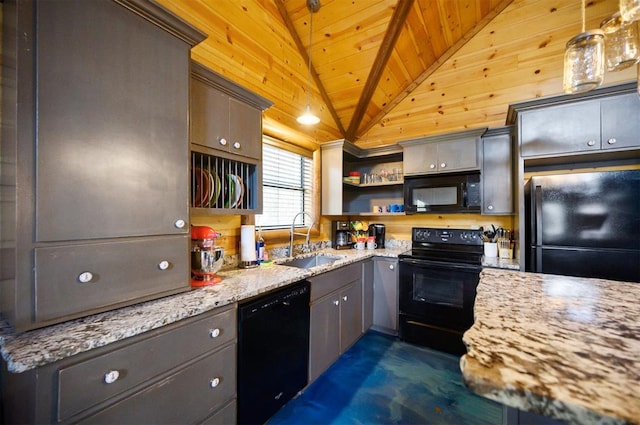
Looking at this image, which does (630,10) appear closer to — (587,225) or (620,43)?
(620,43)

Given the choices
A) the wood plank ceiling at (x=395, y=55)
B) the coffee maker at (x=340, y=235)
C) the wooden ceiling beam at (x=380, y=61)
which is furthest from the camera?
the coffee maker at (x=340, y=235)

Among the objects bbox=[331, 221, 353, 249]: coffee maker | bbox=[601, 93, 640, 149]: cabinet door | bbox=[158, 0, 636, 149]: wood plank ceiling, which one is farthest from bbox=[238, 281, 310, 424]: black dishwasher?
bbox=[601, 93, 640, 149]: cabinet door

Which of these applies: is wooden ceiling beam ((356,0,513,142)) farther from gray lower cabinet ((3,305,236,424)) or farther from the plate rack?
gray lower cabinet ((3,305,236,424))

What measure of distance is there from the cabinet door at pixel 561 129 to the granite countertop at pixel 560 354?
1.44m

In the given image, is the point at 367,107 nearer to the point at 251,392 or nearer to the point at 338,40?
the point at 338,40

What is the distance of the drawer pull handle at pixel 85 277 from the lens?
3.29ft

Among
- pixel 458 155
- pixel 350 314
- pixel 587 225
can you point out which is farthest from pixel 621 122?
pixel 350 314

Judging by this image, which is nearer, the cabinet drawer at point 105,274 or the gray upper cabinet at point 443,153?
the cabinet drawer at point 105,274

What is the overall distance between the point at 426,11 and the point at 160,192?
9.31ft

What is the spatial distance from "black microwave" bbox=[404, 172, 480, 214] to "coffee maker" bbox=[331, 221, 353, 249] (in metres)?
0.79

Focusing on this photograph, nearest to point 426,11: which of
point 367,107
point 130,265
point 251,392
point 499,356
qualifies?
point 367,107

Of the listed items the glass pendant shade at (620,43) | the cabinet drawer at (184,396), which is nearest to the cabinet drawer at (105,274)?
the cabinet drawer at (184,396)

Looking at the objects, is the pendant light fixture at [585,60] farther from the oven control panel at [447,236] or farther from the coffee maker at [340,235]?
the coffee maker at [340,235]

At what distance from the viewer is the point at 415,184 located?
299 cm
